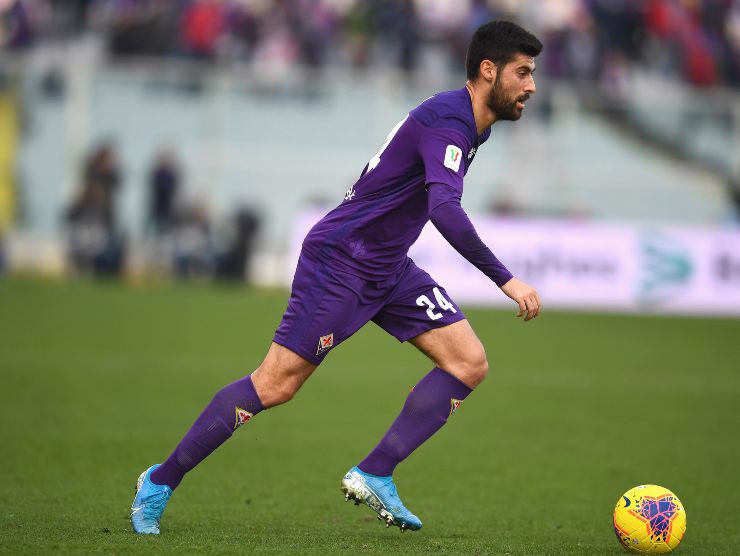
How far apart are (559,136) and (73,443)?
15803 millimetres

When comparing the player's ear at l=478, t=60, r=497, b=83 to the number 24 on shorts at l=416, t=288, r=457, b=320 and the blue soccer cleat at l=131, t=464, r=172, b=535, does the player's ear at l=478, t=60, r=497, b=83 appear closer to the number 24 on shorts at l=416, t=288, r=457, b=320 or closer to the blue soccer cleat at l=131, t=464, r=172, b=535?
the number 24 on shorts at l=416, t=288, r=457, b=320

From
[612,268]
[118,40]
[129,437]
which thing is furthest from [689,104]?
[129,437]

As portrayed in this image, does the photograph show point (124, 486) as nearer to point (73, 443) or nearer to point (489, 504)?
point (73, 443)

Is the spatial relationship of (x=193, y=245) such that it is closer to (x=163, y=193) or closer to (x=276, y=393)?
(x=163, y=193)

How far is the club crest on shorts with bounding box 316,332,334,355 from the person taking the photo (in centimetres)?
603

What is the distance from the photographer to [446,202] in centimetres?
576

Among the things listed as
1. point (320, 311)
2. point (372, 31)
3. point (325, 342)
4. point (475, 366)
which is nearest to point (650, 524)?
point (475, 366)

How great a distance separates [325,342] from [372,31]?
1907cm

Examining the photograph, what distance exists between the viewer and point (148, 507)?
597cm

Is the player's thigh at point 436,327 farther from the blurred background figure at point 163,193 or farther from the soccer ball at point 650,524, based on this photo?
the blurred background figure at point 163,193

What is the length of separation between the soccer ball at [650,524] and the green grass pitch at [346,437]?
0.38 ft

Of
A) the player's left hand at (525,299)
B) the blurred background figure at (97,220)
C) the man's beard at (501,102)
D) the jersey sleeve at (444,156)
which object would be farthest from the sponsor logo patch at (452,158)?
the blurred background figure at (97,220)

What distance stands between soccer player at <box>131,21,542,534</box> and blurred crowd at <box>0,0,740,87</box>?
17.2 metres

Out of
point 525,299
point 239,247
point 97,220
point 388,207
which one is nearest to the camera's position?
point 525,299
